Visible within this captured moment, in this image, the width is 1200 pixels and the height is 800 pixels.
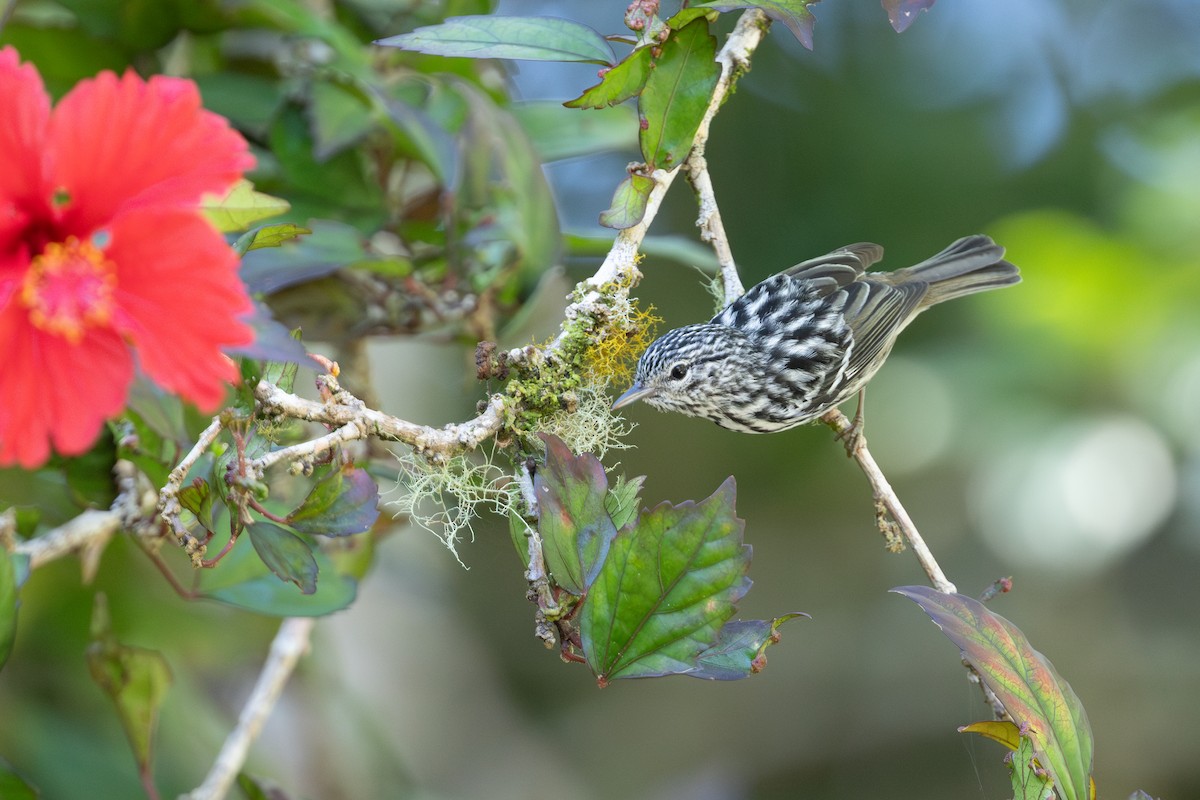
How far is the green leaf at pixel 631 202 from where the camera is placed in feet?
4.20

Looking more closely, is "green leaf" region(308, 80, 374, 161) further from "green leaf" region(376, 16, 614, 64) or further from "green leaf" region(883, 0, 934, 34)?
"green leaf" region(883, 0, 934, 34)

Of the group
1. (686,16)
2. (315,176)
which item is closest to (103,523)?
(315,176)

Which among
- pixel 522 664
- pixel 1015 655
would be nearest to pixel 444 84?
pixel 1015 655

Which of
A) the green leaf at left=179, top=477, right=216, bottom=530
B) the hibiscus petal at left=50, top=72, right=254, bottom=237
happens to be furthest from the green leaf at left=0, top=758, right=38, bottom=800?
the hibiscus petal at left=50, top=72, right=254, bottom=237

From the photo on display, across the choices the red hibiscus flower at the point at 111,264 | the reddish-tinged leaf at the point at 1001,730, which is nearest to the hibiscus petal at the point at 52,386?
the red hibiscus flower at the point at 111,264

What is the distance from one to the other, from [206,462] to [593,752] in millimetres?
3067

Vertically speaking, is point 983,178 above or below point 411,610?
above

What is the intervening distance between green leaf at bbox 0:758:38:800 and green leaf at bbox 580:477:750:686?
880mm

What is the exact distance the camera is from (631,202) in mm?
1306

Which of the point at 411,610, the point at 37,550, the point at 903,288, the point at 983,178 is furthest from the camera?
the point at 411,610

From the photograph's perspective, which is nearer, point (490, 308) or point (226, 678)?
point (490, 308)

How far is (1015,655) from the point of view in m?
1.16

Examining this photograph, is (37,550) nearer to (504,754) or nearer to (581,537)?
(581,537)

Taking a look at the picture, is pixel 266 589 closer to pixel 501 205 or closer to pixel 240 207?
pixel 240 207
